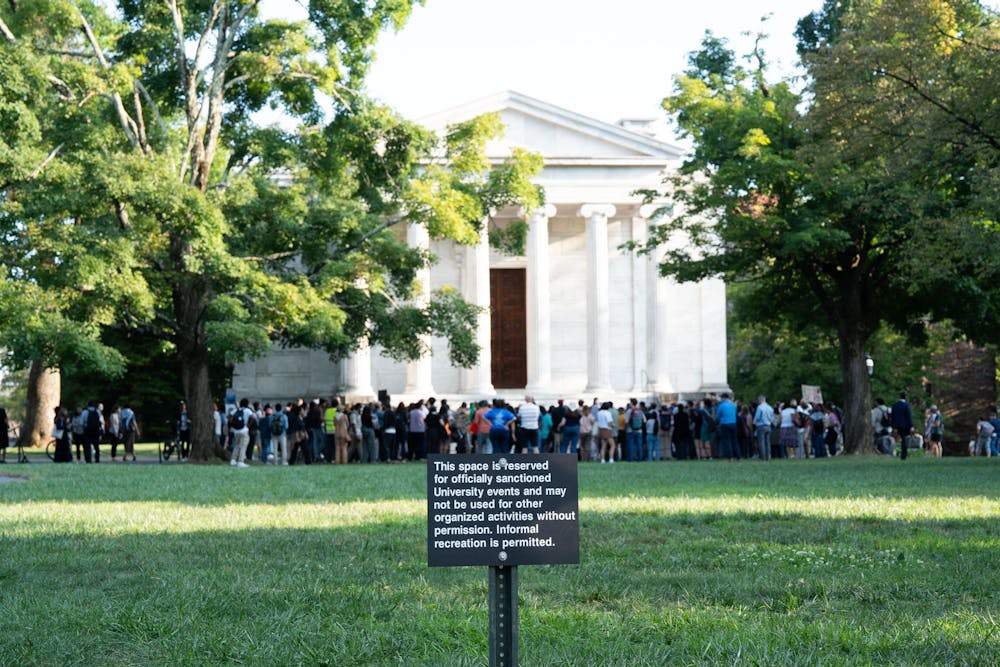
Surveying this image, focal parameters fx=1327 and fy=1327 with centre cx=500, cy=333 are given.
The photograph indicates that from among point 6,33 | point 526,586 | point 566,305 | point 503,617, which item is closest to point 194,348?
point 6,33

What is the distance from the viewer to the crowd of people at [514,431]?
3709 cm

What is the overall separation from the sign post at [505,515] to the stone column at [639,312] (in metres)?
51.3

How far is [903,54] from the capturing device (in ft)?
83.7

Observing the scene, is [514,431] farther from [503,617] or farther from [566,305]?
[503,617]

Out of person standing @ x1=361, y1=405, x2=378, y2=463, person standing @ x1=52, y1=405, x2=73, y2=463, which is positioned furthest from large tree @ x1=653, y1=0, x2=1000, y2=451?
person standing @ x1=52, y1=405, x2=73, y2=463

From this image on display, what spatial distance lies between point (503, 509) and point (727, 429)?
34.0m

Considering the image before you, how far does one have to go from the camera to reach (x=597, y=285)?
54875mm

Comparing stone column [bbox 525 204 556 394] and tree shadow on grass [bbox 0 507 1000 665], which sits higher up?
stone column [bbox 525 204 556 394]

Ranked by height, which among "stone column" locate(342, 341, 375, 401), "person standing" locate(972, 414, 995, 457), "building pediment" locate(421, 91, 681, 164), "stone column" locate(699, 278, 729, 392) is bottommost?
"person standing" locate(972, 414, 995, 457)

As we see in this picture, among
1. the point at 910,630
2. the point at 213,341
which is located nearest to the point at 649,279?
the point at 213,341

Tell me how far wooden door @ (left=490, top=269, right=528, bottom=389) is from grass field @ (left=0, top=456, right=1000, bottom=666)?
1579 inches

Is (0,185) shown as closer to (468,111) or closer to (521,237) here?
(521,237)

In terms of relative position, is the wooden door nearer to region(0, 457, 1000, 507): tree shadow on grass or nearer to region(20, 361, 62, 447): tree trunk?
region(20, 361, 62, 447): tree trunk

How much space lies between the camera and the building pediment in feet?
179
